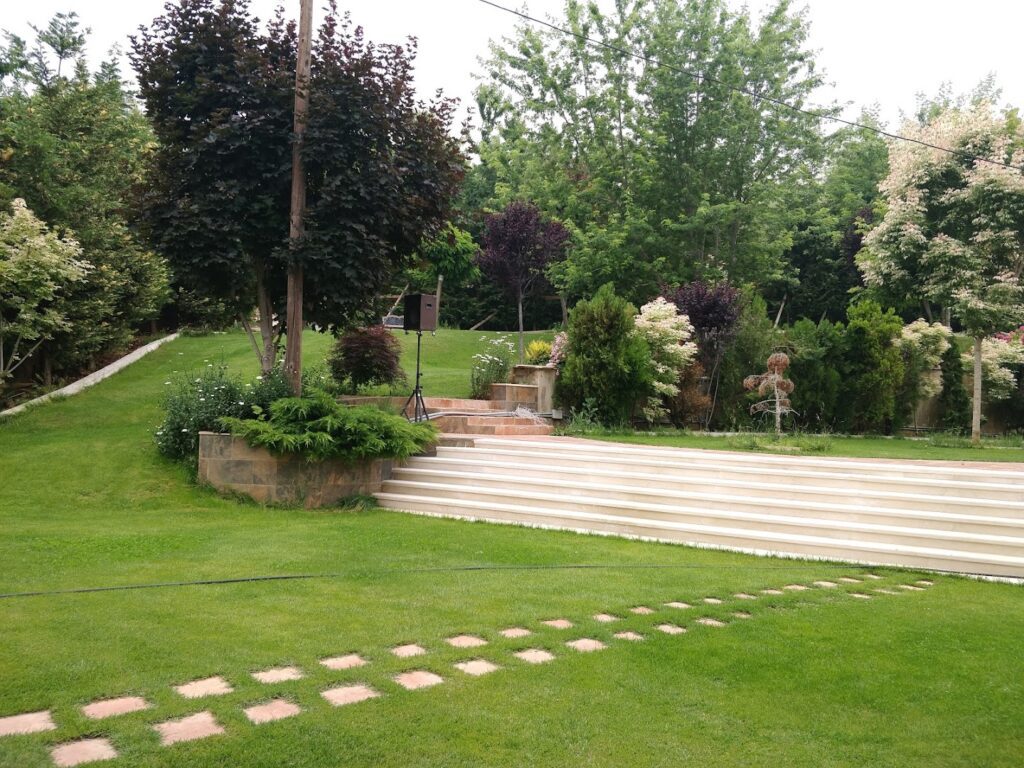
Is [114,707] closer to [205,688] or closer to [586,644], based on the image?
[205,688]

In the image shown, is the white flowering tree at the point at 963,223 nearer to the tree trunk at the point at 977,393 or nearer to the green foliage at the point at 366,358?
the tree trunk at the point at 977,393

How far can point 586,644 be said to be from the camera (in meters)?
3.62

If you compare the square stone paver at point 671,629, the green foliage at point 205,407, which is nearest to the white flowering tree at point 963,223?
the square stone paver at point 671,629

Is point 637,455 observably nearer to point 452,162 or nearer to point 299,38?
point 452,162

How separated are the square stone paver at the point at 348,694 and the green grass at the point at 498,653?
0.08 meters

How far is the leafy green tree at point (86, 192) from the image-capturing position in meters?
12.5

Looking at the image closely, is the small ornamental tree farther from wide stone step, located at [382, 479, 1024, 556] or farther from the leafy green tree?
wide stone step, located at [382, 479, 1024, 556]

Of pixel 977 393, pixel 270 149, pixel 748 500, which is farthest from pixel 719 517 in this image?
pixel 977 393

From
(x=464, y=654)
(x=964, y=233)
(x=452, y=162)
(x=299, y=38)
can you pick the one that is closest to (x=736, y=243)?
(x=964, y=233)

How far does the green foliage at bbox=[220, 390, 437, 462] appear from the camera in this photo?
7.75m

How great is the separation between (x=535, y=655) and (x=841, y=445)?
28.7ft

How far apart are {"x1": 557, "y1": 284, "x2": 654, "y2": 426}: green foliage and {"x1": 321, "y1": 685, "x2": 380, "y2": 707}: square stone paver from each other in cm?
883

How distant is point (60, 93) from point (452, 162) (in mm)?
10967

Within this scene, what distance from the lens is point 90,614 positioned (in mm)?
3746
